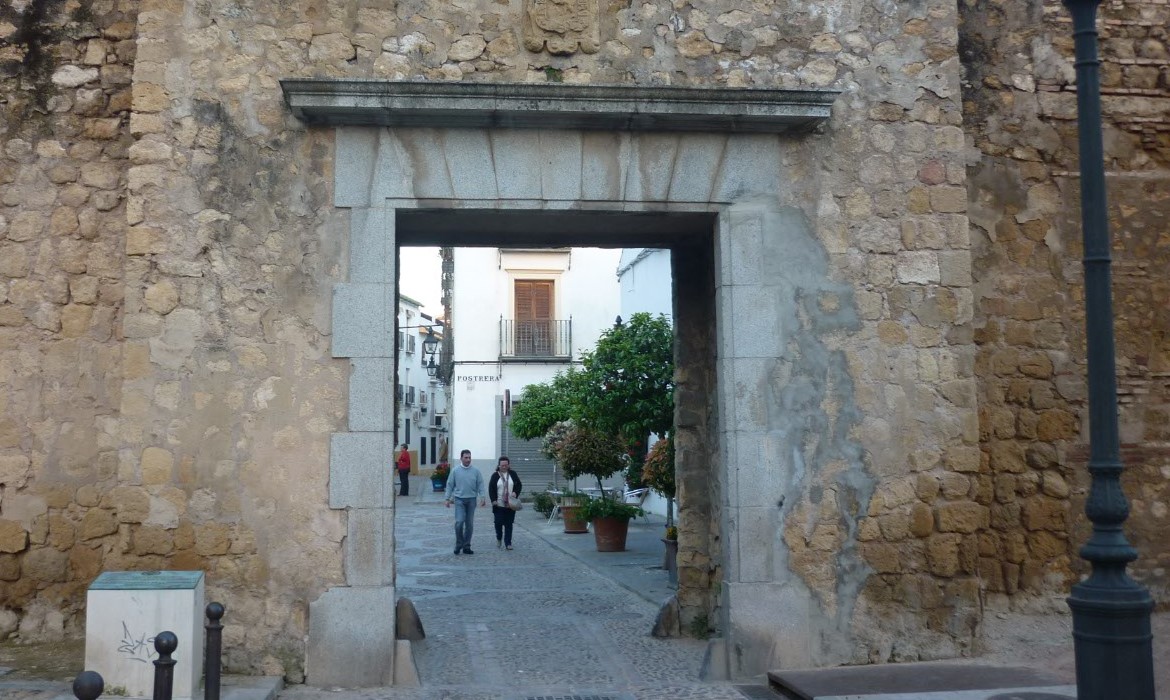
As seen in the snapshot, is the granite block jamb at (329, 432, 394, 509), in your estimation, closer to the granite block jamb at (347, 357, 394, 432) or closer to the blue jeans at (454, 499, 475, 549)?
the granite block jamb at (347, 357, 394, 432)

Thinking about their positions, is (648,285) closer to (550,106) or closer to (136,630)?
(550,106)

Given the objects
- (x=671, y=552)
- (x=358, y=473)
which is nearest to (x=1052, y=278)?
(x=358, y=473)

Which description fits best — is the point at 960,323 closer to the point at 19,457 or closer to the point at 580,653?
the point at 580,653

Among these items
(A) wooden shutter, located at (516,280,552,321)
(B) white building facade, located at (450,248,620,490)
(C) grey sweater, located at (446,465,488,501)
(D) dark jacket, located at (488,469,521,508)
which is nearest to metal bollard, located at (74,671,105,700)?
(C) grey sweater, located at (446,465,488,501)

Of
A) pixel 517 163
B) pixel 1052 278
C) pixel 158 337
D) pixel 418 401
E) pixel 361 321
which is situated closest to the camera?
pixel 158 337

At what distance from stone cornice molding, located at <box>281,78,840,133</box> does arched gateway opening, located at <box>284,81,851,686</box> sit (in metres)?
0.01

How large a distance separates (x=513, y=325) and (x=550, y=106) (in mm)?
24210

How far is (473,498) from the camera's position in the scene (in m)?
15.0

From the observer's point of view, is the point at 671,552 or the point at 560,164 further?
the point at 671,552

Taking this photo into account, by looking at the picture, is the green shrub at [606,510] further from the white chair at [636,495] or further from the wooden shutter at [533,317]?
the wooden shutter at [533,317]

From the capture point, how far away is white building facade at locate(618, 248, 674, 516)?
70.5ft

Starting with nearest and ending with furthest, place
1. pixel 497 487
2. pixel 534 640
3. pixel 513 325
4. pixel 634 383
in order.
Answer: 1. pixel 534 640
2. pixel 634 383
3. pixel 497 487
4. pixel 513 325

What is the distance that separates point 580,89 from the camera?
255 inches

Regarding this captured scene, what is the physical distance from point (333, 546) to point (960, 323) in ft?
13.7
